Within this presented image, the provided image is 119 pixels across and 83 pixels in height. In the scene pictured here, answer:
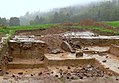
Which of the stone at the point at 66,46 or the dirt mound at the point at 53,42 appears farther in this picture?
the dirt mound at the point at 53,42

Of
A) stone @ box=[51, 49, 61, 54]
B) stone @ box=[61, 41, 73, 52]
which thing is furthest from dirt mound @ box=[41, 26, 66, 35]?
stone @ box=[51, 49, 61, 54]

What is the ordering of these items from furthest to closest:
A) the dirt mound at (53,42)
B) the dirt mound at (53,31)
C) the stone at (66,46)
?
the dirt mound at (53,31) < the dirt mound at (53,42) < the stone at (66,46)

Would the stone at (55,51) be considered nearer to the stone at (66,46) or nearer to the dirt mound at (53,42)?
the dirt mound at (53,42)

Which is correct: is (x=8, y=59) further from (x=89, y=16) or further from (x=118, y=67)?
(x=89, y=16)

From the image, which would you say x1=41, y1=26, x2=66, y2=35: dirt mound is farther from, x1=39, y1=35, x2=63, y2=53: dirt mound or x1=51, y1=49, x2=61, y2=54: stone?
x1=51, y1=49, x2=61, y2=54: stone

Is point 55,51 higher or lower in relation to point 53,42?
lower

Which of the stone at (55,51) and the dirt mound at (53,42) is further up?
the dirt mound at (53,42)

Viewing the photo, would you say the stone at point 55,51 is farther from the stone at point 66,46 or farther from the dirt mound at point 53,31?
the dirt mound at point 53,31

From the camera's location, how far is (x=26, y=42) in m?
16.0

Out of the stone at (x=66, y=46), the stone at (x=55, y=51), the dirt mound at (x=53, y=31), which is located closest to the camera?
the stone at (x=55, y=51)

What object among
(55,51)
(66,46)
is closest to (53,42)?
(66,46)

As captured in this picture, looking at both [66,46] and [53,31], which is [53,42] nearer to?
[66,46]

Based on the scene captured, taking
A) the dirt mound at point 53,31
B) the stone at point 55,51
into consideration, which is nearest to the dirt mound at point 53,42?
the stone at point 55,51

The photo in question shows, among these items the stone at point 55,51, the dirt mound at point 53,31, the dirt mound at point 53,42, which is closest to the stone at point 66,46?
the dirt mound at point 53,42
